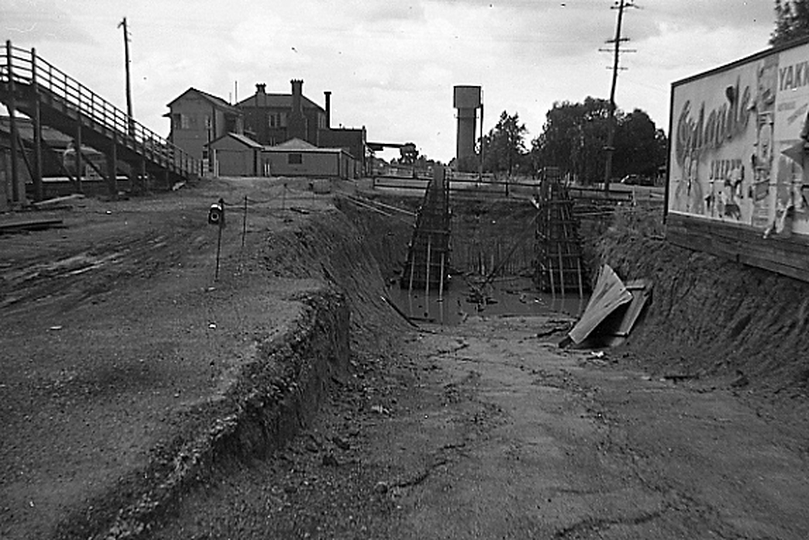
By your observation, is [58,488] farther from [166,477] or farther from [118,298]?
[118,298]

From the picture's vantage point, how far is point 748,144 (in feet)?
47.0

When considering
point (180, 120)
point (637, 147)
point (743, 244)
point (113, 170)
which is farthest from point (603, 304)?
point (180, 120)

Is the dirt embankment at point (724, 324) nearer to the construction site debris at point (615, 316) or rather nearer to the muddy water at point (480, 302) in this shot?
the construction site debris at point (615, 316)

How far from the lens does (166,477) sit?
575 centimetres

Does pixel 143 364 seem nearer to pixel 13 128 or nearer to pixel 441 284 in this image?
pixel 13 128

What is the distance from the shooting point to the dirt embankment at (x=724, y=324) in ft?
40.9

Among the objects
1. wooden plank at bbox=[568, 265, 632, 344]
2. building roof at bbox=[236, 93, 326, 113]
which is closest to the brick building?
building roof at bbox=[236, 93, 326, 113]

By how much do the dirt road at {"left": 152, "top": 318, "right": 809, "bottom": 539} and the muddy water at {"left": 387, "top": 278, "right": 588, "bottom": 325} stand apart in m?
15.1

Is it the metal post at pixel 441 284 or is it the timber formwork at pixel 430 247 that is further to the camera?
the timber formwork at pixel 430 247

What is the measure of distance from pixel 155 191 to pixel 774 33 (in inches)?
1269

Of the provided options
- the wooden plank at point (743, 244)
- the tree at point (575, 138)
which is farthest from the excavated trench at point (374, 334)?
the tree at point (575, 138)

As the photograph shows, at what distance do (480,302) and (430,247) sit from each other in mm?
5962

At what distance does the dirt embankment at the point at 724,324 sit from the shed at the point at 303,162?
131 ft

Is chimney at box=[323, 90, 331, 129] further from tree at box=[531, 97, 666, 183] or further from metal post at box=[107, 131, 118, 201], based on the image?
metal post at box=[107, 131, 118, 201]
